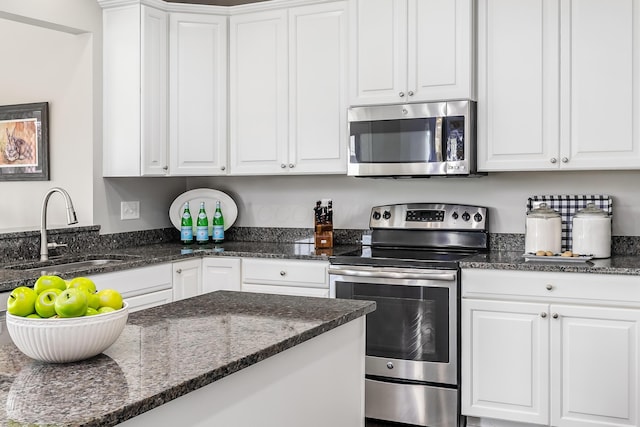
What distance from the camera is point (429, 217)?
3.86 metres

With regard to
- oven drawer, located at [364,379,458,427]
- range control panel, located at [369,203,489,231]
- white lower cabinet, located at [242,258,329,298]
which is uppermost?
range control panel, located at [369,203,489,231]

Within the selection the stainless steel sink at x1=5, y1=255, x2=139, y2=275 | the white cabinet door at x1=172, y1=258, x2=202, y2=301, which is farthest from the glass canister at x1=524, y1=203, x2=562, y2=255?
the stainless steel sink at x1=5, y1=255, x2=139, y2=275

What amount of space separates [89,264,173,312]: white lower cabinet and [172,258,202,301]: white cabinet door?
0.16 feet

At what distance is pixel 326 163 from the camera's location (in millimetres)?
3850

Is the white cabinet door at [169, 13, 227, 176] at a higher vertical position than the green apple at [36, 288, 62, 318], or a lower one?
higher

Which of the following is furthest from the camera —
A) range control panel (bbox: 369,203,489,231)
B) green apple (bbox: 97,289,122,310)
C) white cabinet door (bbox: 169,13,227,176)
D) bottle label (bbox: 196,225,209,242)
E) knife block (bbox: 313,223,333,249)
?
bottle label (bbox: 196,225,209,242)

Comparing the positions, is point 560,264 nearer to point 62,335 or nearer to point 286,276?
point 286,276

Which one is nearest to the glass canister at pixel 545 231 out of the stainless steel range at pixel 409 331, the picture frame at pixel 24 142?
the stainless steel range at pixel 409 331

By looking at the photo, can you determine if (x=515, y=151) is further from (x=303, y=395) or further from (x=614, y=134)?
(x=303, y=395)

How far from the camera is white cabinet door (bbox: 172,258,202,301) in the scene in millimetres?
3666

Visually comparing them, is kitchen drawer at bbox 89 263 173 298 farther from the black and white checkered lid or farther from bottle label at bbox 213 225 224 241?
the black and white checkered lid

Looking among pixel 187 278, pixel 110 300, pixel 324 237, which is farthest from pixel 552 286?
pixel 110 300

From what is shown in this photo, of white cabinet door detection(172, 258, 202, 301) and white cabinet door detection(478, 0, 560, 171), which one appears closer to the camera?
white cabinet door detection(478, 0, 560, 171)

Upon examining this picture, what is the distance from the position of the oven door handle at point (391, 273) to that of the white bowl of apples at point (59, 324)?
2045 millimetres
